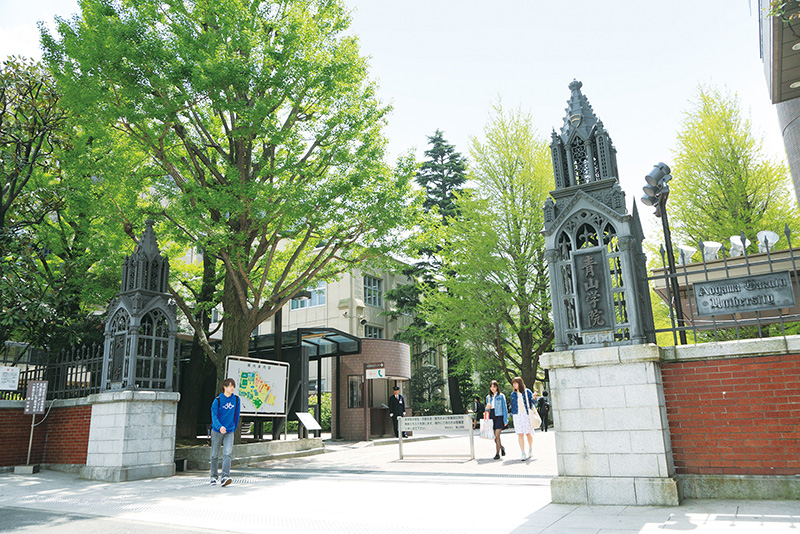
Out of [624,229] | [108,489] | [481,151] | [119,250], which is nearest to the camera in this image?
[624,229]

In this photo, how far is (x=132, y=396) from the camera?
10.7m

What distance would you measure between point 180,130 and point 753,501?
542 inches

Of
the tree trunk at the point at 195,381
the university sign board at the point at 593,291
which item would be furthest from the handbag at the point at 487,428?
the tree trunk at the point at 195,381

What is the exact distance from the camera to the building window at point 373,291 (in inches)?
1403

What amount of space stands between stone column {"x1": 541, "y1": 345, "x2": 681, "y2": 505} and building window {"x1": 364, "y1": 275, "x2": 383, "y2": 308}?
28.7 meters

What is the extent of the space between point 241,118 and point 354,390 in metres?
12.7

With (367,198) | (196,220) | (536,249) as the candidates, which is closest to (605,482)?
(367,198)

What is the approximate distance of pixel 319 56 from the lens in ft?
45.0

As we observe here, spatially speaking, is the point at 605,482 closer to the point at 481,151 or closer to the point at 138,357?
the point at 138,357

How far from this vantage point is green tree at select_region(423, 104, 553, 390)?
23.6 metres

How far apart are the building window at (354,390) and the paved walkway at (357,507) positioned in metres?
10.4

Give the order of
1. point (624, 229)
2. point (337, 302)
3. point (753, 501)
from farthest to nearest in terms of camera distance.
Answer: point (337, 302), point (624, 229), point (753, 501)

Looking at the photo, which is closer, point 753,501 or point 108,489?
point 753,501

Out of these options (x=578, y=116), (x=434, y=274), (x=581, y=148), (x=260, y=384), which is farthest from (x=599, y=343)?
(x=434, y=274)
